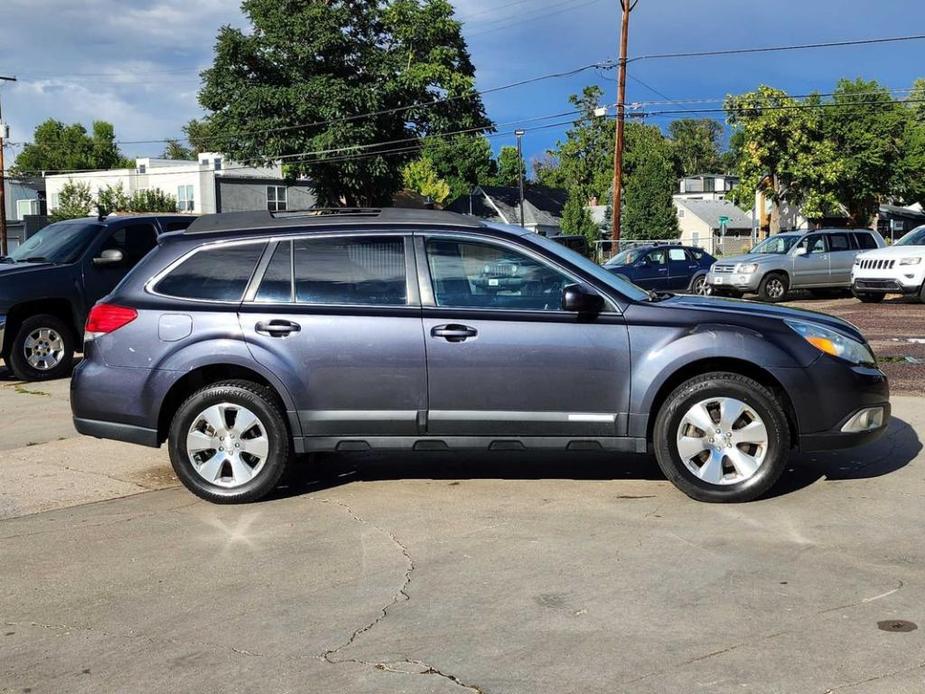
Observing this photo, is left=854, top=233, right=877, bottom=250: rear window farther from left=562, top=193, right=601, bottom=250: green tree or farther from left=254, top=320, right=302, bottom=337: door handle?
left=562, top=193, right=601, bottom=250: green tree

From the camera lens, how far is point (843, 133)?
58.1 m

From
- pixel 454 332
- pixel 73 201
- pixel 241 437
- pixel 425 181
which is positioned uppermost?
pixel 425 181

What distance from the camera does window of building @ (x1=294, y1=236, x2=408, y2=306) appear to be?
6156 mm

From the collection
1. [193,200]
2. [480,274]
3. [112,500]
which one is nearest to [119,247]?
[112,500]

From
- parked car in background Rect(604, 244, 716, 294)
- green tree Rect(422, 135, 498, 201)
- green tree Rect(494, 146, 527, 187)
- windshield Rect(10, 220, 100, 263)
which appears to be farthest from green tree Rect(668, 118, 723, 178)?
windshield Rect(10, 220, 100, 263)

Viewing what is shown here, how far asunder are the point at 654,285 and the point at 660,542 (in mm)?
20727

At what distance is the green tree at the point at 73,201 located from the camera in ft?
214

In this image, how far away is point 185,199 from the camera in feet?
208

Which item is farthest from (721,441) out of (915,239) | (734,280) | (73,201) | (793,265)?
(73,201)

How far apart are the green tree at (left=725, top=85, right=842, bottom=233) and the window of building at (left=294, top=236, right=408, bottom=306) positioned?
53112 millimetres

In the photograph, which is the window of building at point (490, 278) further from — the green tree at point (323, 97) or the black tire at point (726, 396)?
the green tree at point (323, 97)

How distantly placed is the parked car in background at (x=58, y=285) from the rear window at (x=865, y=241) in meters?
17.5

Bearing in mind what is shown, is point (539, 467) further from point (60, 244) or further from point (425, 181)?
point (425, 181)

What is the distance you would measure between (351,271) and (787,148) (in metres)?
56.4
